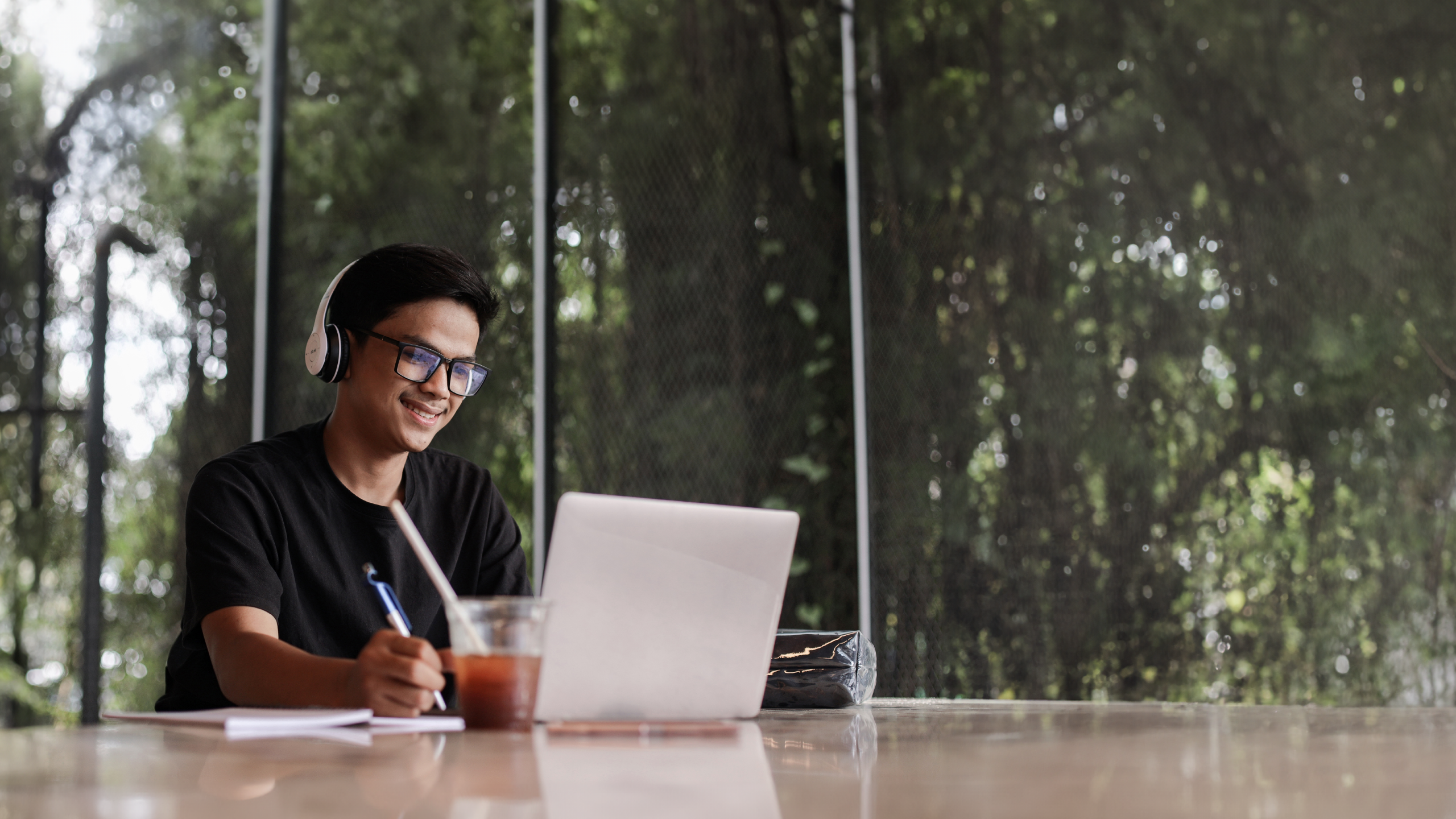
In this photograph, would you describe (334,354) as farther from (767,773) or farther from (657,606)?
(767,773)

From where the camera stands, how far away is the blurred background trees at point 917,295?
277cm

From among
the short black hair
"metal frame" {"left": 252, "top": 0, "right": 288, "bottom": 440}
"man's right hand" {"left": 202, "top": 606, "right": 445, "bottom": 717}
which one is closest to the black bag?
"man's right hand" {"left": 202, "top": 606, "right": 445, "bottom": 717}

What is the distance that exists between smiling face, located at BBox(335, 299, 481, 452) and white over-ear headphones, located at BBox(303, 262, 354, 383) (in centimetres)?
2

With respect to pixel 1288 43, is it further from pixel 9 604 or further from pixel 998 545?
pixel 9 604

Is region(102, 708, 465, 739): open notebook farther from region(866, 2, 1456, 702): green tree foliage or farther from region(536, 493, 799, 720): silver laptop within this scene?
region(866, 2, 1456, 702): green tree foliage

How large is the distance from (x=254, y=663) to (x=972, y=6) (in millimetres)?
2539

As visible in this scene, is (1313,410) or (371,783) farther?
(1313,410)

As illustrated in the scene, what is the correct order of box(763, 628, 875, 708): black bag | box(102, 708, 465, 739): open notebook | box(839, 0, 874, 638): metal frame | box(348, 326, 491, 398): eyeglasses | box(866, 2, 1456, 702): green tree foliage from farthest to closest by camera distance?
1. box(839, 0, 874, 638): metal frame
2. box(866, 2, 1456, 702): green tree foliage
3. box(348, 326, 491, 398): eyeglasses
4. box(763, 628, 875, 708): black bag
5. box(102, 708, 465, 739): open notebook

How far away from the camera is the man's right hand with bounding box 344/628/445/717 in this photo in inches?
44.0

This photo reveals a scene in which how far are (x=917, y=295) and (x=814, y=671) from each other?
1770mm

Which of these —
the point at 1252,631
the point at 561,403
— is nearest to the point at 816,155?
the point at 561,403

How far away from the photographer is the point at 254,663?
141 centimetres

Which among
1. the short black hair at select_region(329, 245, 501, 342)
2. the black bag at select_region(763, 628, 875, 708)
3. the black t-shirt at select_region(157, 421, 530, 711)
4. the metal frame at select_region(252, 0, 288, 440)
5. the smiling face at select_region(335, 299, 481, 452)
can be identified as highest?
the metal frame at select_region(252, 0, 288, 440)

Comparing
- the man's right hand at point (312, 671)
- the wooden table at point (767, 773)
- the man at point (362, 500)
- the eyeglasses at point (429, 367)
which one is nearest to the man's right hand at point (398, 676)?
the man's right hand at point (312, 671)
